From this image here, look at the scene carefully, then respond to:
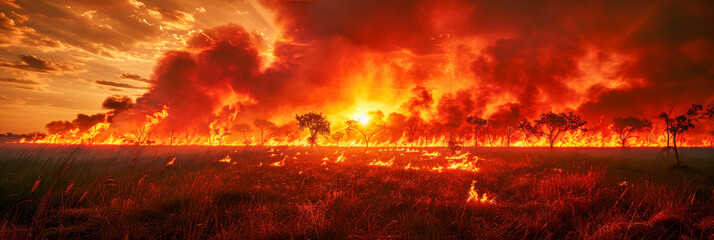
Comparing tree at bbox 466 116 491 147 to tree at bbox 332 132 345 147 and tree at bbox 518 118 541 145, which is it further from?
tree at bbox 332 132 345 147

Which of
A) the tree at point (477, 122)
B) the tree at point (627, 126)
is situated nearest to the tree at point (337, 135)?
the tree at point (477, 122)

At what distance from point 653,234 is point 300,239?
267 inches

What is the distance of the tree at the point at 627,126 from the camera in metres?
79.2

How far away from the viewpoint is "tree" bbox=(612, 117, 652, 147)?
260 feet

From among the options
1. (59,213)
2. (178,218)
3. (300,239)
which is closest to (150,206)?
(178,218)

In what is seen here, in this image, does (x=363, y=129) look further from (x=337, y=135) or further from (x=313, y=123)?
(x=313, y=123)

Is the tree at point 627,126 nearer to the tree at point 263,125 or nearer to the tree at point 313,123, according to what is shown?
the tree at point 313,123

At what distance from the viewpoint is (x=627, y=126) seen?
8494 cm

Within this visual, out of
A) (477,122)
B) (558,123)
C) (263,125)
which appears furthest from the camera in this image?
(263,125)

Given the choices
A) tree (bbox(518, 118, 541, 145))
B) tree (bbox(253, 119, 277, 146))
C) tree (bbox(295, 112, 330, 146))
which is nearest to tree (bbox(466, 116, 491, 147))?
tree (bbox(518, 118, 541, 145))

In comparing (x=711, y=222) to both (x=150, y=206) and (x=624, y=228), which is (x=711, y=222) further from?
(x=150, y=206)

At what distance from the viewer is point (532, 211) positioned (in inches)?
272

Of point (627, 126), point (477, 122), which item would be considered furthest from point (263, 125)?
point (627, 126)

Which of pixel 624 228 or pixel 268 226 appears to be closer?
pixel 268 226
